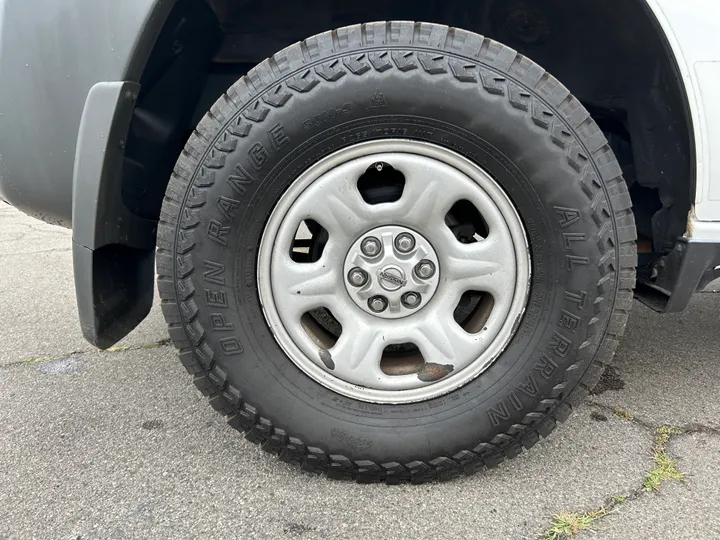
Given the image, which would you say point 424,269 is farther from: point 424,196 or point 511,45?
point 511,45

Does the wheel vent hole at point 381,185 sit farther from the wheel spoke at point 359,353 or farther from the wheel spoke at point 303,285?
the wheel spoke at point 359,353

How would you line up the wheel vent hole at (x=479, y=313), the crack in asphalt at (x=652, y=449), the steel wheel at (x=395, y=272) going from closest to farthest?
1. the crack in asphalt at (x=652, y=449)
2. the steel wheel at (x=395, y=272)
3. the wheel vent hole at (x=479, y=313)

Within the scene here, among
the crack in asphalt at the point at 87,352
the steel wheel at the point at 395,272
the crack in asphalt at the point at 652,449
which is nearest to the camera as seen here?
the crack in asphalt at the point at 652,449

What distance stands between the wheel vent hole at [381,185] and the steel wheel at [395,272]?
0.05 metres

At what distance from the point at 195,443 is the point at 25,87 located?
120 cm

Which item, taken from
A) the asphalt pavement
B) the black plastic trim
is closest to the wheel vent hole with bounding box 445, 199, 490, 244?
the black plastic trim

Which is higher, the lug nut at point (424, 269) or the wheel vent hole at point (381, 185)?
the wheel vent hole at point (381, 185)

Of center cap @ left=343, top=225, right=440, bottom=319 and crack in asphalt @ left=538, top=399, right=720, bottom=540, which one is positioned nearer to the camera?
crack in asphalt @ left=538, top=399, right=720, bottom=540

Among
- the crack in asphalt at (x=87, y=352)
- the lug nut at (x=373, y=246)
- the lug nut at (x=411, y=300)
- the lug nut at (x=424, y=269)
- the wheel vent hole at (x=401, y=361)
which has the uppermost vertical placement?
the lug nut at (x=373, y=246)

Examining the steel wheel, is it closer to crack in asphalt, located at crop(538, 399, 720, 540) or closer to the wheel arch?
crack in asphalt, located at crop(538, 399, 720, 540)

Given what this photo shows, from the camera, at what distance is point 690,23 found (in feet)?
4.19

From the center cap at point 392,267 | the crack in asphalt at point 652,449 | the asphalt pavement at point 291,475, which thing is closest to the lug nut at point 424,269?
the center cap at point 392,267

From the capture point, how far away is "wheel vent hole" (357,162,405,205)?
4.82 feet

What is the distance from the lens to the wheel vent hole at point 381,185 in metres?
1.47
